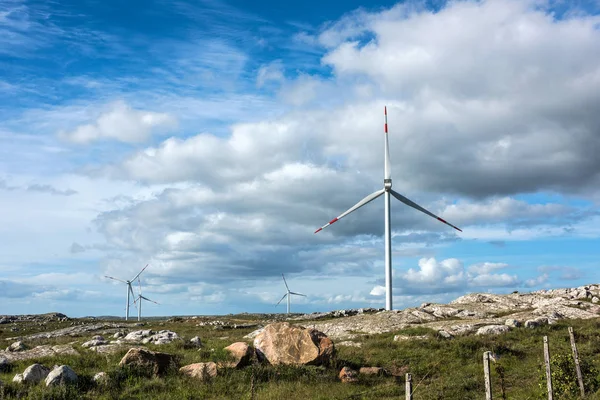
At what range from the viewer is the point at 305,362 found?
30484 mm

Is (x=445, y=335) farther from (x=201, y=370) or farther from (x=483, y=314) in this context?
(x=201, y=370)

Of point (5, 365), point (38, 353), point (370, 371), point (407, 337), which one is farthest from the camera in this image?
point (407, 337)

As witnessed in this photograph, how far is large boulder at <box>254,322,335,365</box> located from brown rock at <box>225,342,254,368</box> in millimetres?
1070

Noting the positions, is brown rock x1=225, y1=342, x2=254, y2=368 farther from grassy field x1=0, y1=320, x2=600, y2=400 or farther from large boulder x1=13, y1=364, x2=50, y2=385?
large boulder x1=13, y1=364, x2=50, y2=385

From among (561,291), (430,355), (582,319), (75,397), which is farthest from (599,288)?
(75,397)

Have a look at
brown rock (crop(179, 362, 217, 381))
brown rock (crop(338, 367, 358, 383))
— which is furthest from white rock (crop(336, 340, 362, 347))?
brown rock (crop(179, 362, 217, 381))

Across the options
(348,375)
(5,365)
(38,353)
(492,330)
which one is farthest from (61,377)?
(492,330)

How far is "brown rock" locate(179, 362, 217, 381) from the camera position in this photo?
27438 mm

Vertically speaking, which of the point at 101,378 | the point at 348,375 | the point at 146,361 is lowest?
the point at 348,375

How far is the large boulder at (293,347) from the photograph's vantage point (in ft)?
101

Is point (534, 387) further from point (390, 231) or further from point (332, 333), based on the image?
point (390, 231)

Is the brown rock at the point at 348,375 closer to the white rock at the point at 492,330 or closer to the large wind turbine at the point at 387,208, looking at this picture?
the white rock at the point at 492,330

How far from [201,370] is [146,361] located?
3.31 meters

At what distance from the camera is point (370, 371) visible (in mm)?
30375
